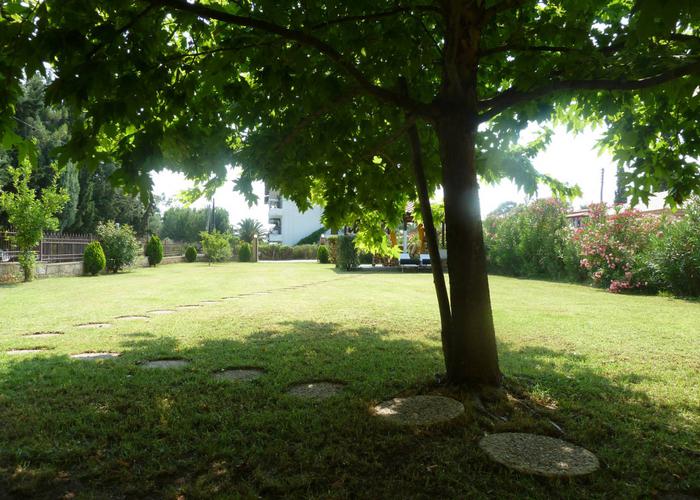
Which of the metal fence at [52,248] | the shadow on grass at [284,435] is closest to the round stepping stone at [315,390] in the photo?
the shadow on grass at [284,435]

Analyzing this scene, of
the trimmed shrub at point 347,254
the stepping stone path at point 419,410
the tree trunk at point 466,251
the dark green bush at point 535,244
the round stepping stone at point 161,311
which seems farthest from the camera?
the trimmed shrub at point 347,254

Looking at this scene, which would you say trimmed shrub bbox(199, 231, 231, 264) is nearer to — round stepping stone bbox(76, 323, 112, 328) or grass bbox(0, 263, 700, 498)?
grass bbox(0, 263, 700, 498)

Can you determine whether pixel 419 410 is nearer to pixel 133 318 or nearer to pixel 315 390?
pixel 315 390

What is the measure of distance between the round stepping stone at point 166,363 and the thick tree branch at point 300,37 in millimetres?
3884

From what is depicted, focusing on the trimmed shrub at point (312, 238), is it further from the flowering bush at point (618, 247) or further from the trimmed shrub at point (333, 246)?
the flowering bush at point (618, 247)

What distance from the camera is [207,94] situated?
4.59 m

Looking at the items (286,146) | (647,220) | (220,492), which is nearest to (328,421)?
(220,492)

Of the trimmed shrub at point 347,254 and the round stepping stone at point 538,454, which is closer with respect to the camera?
the round stepping stone at point 538,454

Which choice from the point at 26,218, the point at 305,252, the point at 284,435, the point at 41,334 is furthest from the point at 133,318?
the point at 305,252

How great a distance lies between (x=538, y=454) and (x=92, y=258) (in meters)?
22.3

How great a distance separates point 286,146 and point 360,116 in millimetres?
1202

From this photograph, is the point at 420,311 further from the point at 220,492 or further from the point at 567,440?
the point at 220,492

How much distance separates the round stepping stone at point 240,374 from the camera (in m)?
5.14

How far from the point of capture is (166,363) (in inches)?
226
